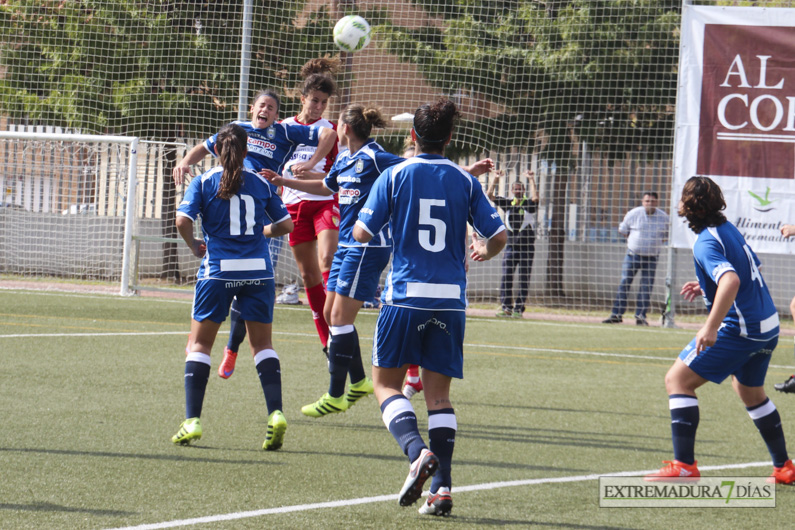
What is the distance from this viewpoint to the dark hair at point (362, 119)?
252 inches

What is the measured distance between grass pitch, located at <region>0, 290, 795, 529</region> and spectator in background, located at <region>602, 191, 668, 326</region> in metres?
4.19

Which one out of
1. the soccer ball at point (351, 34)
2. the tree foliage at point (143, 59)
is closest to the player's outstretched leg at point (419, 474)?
the soccer ball at point (351, 34)

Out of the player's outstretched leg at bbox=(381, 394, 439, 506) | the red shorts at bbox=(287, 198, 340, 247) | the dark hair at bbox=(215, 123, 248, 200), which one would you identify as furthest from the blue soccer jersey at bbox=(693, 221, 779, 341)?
the red shorts at bbox=(287, 198, 340, 247)

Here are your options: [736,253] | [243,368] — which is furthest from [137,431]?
[736,253]

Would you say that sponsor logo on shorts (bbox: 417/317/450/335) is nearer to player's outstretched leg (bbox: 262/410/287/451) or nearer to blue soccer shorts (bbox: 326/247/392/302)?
player's outstretched leg (bbox: 262/410/287/451)

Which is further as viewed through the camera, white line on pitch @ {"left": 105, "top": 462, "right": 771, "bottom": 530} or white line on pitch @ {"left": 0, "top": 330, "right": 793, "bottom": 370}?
white line on pitch @ {"left": 0, "top": 330, "right": 793, "bottom": 370}

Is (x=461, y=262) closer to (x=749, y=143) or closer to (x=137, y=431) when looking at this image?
(x=137, y=431)

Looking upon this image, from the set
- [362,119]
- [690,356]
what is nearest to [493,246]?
[690,356]

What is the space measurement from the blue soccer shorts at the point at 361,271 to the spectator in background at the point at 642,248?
9.24 metres

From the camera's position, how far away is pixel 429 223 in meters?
4.43

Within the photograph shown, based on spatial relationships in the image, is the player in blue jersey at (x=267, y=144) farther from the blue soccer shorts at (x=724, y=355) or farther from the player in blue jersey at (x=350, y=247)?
the blue soccer shorts at (x=724, y=355)

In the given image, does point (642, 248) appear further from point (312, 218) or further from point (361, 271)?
point (361, 271)

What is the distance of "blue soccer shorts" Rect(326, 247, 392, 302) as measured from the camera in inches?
246

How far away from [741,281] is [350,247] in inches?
94.9
